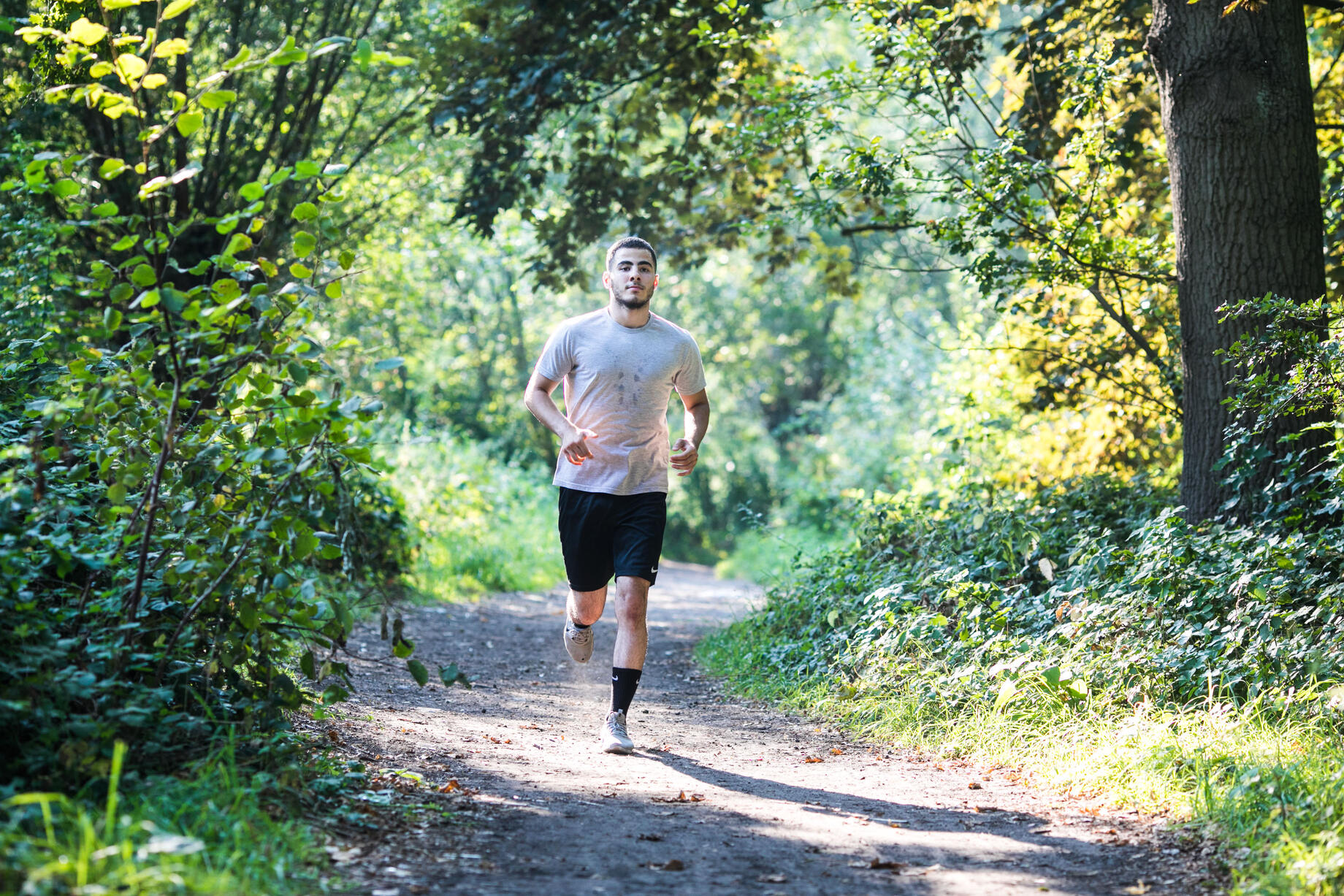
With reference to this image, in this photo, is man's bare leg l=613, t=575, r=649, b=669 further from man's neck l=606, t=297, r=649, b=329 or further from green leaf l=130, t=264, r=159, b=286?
green leaf l=130, t=264, r=159, b=286

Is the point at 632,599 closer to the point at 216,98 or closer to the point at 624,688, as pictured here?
the point at 624,688

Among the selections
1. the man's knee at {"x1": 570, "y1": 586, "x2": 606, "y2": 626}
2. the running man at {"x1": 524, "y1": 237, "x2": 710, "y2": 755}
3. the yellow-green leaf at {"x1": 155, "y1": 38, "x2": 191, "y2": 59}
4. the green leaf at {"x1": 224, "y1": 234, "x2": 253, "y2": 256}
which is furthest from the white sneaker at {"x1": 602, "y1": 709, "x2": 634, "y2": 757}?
the yellow-green leaf at {"x1": 155, "y1": 38, "x2": 191, "y2": 59}

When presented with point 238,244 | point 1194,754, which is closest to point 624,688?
point 1194,754

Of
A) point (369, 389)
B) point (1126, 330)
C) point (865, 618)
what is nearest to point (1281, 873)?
point (865, 618)

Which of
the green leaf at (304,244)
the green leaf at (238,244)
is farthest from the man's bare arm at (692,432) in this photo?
the green leaf at (238,244)

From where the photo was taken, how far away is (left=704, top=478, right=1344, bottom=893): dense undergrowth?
12.5 feet

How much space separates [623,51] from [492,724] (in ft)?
18.8

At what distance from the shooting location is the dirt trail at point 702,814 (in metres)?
3.33

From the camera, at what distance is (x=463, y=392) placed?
24.5 m

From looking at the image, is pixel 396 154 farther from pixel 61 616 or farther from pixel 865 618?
pixel 61 616

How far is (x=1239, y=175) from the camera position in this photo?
5676 mm

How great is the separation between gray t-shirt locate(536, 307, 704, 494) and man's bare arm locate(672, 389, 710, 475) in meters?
0.07

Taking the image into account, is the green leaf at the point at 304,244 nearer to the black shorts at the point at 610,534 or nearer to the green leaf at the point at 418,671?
the green leaf at the point at 418,671

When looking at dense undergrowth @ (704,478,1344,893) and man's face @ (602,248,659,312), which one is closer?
dense undergrowth @ (704,478,1344,893)
